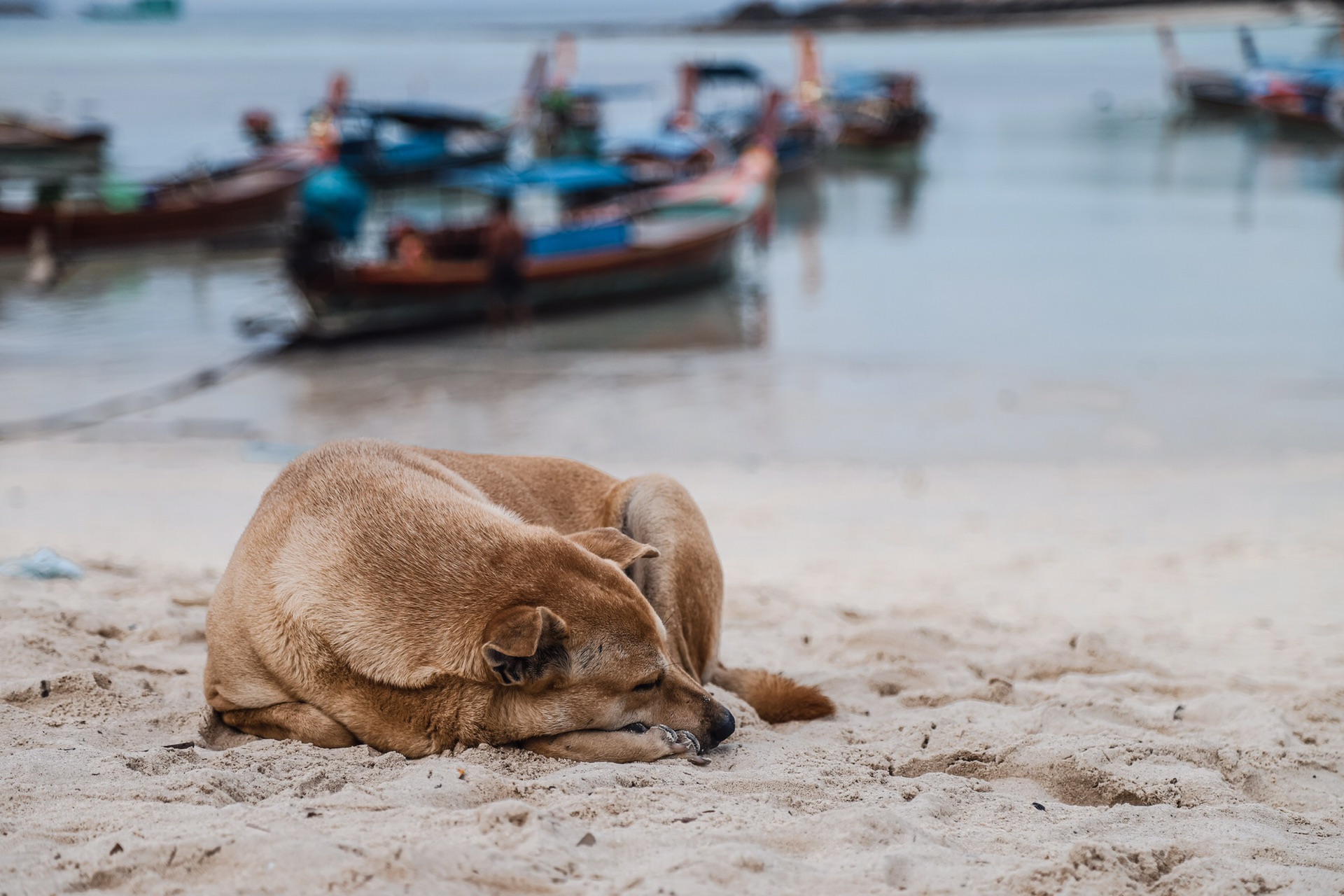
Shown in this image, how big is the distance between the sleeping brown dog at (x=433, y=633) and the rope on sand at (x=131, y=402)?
37.2 ft

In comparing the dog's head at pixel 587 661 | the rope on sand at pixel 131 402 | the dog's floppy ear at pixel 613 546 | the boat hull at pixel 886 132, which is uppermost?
the boat hull at pixel 886 132

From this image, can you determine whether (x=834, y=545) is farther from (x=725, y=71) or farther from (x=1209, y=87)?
(x=1209, y=87)

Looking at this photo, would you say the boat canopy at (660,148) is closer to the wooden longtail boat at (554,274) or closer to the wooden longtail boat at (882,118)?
the wooden longtail boat at (554,274)

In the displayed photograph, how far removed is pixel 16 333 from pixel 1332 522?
19559 mm

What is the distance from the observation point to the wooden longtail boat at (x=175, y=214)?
949 inches

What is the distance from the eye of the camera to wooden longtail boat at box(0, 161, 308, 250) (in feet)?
79.0

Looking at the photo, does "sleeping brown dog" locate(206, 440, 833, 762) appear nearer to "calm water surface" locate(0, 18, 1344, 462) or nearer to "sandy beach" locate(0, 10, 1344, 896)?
"sandy beach" locate(0, 10, 1344, 896)

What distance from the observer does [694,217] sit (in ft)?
77.0

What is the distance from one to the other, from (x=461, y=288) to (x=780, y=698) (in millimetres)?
15496

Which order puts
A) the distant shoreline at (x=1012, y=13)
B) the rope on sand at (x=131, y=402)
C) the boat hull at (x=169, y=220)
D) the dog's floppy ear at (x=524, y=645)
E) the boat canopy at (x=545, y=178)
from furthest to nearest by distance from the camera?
the distant shoreline at (x=1012, y=13)
the boat hull at (x=169, y=220)
the boat canopy at (x=545, y=178)
the rope on sand at (x=131, y=402)
the dog's floppy ear at (x=524, y=645)

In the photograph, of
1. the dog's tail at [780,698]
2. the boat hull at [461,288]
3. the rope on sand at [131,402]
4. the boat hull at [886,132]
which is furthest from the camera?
the boat hull at [886,132]

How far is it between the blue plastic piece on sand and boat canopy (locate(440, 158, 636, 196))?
14434 mm

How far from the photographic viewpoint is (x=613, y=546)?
3727 millimetres

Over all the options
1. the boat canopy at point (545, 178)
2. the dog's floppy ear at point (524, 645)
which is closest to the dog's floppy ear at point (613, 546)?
the dog's floppy ear at point (524, 645)
